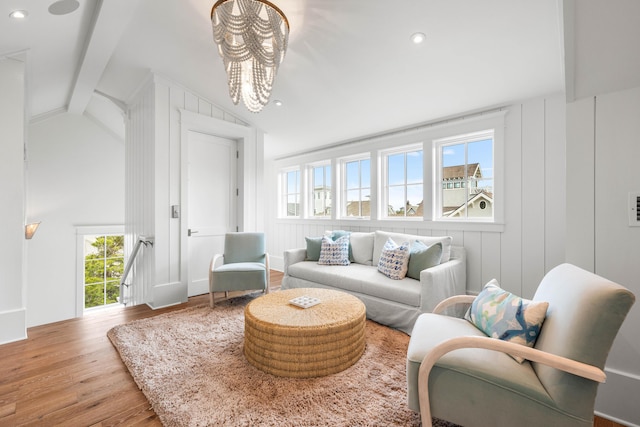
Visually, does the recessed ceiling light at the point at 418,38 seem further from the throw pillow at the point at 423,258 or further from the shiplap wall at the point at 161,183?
the shiplap wall at the point at 161,183

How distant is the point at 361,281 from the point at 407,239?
2.67ft

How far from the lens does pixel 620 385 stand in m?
1.53

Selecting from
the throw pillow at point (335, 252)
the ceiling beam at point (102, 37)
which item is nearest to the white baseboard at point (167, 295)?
the throw pillow at point (335, 252)

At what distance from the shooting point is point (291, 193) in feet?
18.3

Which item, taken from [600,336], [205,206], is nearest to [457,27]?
[600,336]

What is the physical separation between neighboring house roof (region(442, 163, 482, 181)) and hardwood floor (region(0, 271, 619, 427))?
7.85 feet

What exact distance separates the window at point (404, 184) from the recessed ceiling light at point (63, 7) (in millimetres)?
3499

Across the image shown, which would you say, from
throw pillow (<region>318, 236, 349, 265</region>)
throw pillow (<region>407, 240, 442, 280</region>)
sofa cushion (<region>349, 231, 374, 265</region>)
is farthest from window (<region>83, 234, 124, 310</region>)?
throw pillow (<region>407, 240, 442, 280</region>)

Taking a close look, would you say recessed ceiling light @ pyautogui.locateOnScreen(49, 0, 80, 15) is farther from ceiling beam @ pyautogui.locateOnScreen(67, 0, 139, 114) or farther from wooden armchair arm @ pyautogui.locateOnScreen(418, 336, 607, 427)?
wooden armchair arm @ pyautogui.locateOnScreen(418, 336, 607, 427)

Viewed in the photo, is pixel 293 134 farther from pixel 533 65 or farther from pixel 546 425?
Answer: pixel 546 425

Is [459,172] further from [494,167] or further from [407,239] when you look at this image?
[407,239]

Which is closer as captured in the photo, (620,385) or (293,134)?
(620,385)

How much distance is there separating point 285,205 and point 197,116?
2471mm

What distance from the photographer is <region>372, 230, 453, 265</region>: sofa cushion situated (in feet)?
9.97
